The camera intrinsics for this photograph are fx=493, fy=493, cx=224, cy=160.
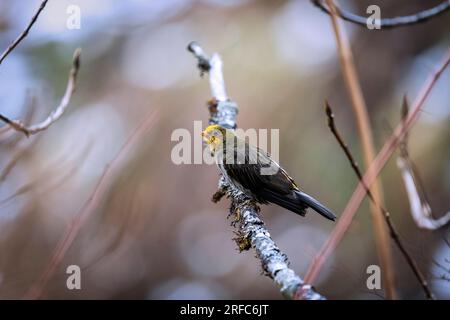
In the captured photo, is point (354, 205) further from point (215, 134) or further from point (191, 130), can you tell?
point (191, 130)

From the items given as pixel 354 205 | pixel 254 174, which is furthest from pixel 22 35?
pixel 254 174

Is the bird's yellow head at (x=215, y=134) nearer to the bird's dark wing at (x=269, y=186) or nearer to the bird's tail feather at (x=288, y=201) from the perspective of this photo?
the bird's dark wing at (x=269, y=186)

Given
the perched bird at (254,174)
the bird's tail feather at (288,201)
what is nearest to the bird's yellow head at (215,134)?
the perched bird at (254,174)
